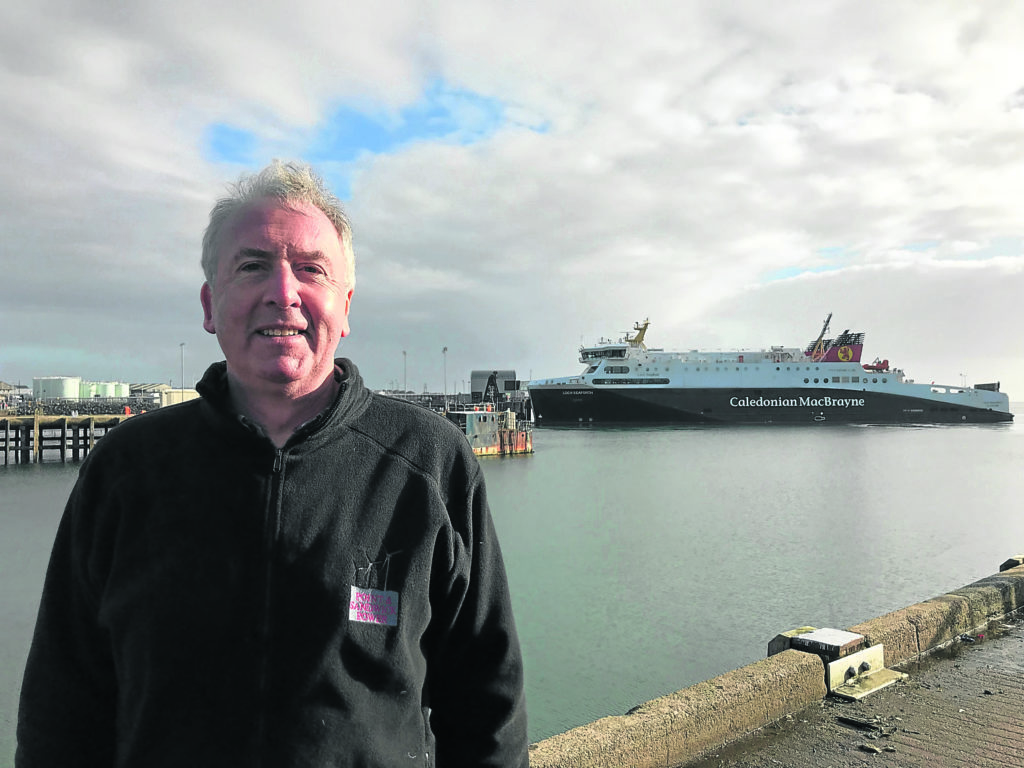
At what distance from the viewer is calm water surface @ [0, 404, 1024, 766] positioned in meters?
6.51

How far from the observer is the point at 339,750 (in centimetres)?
101

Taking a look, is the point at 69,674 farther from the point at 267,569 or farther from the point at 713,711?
the point at 713,711

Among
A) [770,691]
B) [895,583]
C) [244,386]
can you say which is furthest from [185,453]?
[895,583]

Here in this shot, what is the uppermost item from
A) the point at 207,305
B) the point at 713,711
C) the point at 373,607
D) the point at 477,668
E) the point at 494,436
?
the point at 207,305

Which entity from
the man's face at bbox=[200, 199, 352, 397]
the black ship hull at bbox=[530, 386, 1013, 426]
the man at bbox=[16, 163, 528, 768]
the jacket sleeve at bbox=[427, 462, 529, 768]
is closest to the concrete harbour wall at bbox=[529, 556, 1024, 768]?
the jacket sleeve at bbox=[427, 462, 529, 768]

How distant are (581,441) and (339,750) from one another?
1277 inches

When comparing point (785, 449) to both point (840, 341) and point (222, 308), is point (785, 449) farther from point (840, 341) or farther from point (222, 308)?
point (222, 308)

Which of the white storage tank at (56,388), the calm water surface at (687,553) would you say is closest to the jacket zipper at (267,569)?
the calm water surface at (687,553)

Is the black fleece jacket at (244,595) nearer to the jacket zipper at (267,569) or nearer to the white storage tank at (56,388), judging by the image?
the jacket zipper at (267,569)

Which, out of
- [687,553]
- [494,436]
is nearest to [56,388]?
[494,436]

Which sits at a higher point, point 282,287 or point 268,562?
point 282,287

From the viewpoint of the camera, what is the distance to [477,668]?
120 centimetres

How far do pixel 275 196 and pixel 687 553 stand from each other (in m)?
10.7

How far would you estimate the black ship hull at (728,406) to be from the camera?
40062 millimetres
